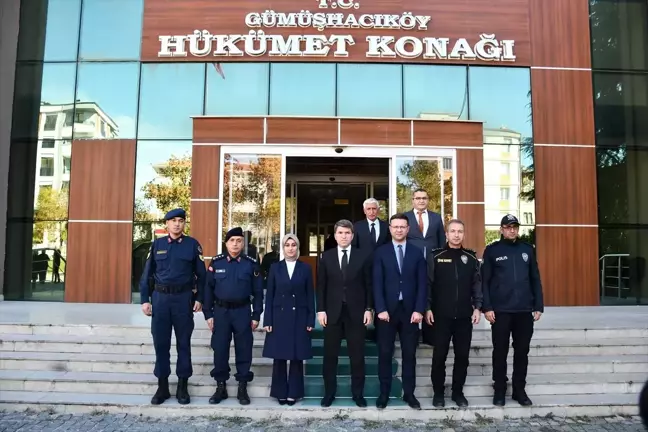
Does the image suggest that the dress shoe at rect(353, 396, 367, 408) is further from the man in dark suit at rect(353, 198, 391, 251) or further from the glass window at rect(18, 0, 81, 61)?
the glass window at rect(18, 0, 81, 61)

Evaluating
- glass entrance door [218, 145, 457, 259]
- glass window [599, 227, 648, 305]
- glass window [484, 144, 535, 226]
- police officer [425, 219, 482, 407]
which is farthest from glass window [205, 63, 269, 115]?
glass window [599, 227, 648, 305]

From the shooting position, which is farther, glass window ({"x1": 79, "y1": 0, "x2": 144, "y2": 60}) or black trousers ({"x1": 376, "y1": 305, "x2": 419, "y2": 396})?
glass window ({"x1": 79, "y1": 0, "x2": 144, "y2": 60})

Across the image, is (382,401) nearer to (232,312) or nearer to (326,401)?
(326,401)

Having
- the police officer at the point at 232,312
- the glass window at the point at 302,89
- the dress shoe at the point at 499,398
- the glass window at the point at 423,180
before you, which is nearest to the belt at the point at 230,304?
the police officer at the point at 232,312

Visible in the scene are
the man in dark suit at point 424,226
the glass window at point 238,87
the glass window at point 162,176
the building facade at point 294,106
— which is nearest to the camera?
the man in dark suit at point 424,226

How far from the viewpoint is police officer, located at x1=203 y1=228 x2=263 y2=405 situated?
4.57 m

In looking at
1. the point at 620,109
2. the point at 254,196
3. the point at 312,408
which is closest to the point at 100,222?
the point at 254,196

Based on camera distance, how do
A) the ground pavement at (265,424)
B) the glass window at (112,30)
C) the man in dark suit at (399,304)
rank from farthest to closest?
the glass window at (112,30) → the man in dark suit at (399,304) → the ground pavement at (265,424)

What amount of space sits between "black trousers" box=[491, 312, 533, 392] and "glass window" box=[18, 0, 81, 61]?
1009 cm

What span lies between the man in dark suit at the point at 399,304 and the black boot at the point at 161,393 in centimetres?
219

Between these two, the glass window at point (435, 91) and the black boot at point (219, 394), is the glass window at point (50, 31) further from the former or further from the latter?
the black boot at point (219, 394)

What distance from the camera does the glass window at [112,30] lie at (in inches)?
382

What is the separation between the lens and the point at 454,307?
14.6ft

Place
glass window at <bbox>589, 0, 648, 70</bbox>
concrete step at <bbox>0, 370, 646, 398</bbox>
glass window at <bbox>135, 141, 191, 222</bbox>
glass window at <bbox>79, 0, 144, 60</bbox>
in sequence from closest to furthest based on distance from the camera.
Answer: concrete step at <bbox>0, 370, 646, 398</bbox> < glass window at <bbox>135, 141, 191, 222</bbox> < glass window at <bbox>79, 0, 144, 60</bbox> < glass window at <bbox>589, 0, 648, 70</bbox>
